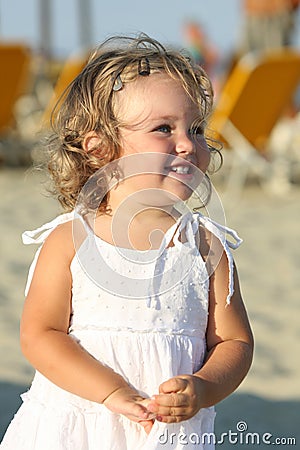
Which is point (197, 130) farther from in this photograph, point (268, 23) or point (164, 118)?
point (268, 23)

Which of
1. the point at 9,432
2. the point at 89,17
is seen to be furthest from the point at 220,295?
the point at 89,17

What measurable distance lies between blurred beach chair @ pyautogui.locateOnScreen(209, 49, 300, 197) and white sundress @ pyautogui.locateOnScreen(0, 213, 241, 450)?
18.9 ft

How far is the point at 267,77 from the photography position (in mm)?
7762

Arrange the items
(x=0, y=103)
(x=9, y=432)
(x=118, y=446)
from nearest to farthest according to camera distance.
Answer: (x=118, y=446), (x=9, y=432), (x=0, y=103)

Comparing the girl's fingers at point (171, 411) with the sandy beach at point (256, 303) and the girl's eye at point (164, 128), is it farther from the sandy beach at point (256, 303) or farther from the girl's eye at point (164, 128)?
the sandy beach at point (256, 303)

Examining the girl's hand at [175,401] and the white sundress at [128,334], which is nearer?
the girl's hand at [175,401]

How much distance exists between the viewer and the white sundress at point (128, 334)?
1.80 m

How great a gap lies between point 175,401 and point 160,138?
0.50 metres

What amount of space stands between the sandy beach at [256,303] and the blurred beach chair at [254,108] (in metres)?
0.29

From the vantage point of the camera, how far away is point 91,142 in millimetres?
1901

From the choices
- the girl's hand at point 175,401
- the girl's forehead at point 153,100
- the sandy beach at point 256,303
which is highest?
the girl's forehead at point 153,100

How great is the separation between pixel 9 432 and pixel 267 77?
6.19 meters

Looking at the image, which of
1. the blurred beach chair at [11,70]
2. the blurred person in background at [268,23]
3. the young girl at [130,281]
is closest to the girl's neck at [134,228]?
the young girl at [130,281]

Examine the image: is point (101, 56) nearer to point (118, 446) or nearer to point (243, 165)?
point (118, 446)
